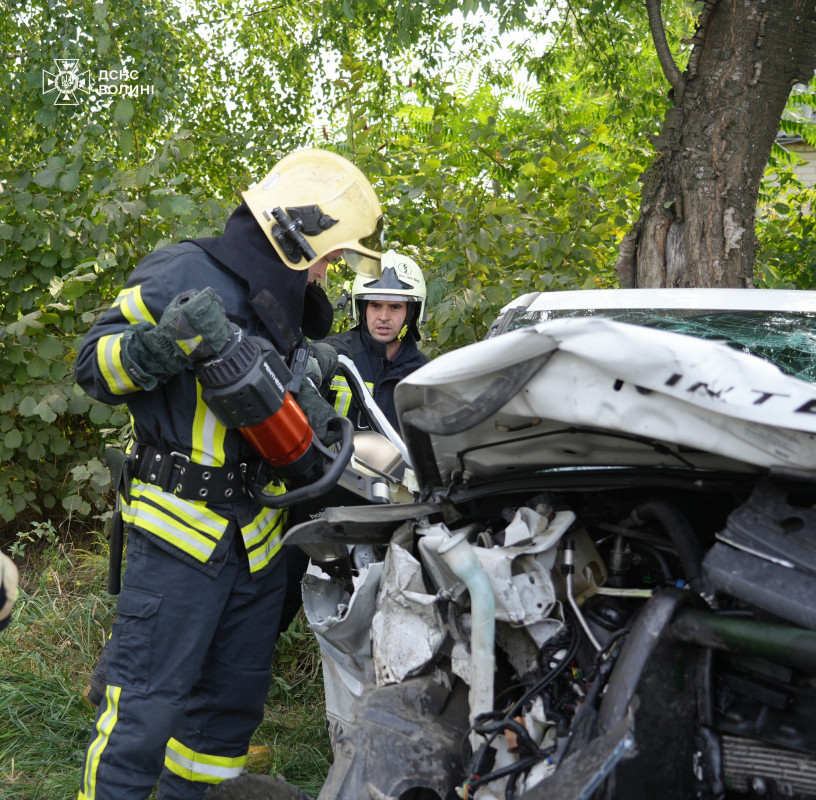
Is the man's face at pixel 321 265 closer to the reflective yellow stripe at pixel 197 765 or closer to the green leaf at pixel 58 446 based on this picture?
the reflective yellow stripe at pixel 197 765

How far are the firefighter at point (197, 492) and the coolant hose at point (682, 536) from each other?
1.27 metres

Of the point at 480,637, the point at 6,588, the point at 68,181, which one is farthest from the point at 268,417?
the point at 68,181

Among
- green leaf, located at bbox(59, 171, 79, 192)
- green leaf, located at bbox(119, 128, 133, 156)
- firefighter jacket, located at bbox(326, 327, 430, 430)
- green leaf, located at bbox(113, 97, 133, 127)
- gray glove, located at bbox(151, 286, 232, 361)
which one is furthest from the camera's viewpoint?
green leaf, located at bbox(119, 128, 133, 156)

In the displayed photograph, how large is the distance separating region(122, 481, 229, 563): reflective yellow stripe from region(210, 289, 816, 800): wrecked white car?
45 cm

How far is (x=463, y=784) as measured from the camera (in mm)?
1771

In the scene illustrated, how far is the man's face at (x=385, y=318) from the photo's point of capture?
396cm

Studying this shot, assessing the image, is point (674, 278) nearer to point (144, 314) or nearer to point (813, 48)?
point (813, 48)

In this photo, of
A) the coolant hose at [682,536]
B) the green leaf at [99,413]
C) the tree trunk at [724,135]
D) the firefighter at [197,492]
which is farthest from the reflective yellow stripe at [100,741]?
the tree trunk at [724,135]

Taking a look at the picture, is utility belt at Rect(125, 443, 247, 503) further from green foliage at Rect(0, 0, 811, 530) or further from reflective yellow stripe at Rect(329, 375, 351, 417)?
green foliage at Rect(0, 0, 811, 530)

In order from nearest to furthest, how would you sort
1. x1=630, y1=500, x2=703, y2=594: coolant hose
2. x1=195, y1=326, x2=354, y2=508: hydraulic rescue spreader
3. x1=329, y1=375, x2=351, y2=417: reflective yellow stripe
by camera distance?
1. x1=630, y1=500, x2=703, y2=594: coolant hose
2. x1=195, y1=326, x2=354, y2=508: hydraulic rescue spreader
3. x1=329, y1=375, x2=351, y2=417: reflective yellow stripe

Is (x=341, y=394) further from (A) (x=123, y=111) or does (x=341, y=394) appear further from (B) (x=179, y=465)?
(A) (x=123, y=111)

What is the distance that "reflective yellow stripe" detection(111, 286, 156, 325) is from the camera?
2.53 metres

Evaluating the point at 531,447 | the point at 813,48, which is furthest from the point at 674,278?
the point at 531,447

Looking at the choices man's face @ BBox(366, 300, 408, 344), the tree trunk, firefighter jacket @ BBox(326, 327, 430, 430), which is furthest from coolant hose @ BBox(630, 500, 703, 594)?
the tree trunk
